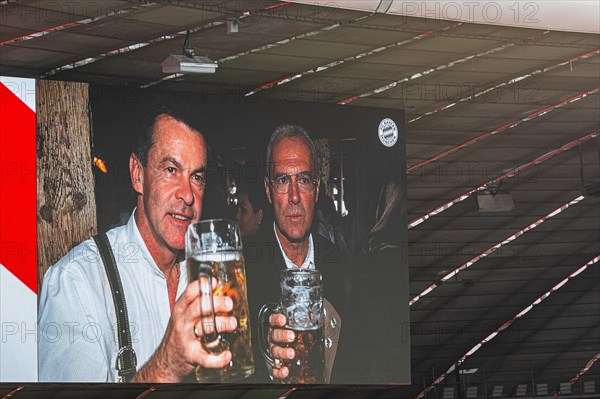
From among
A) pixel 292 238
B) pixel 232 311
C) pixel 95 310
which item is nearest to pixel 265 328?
pixel 232 311

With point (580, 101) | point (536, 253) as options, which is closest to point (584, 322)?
point (536, 253)

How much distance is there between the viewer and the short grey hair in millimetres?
9570

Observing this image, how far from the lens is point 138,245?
9016 millimetres

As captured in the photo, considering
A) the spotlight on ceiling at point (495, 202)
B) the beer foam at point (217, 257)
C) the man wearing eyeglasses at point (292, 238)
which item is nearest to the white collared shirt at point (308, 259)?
the man wearing eyeglasses at point (292, 238)

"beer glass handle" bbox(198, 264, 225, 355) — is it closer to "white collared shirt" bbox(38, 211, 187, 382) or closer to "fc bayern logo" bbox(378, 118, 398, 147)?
"white collared shirt" bbox(38, 211, 187, 382)

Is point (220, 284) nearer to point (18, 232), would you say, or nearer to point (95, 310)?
point (95, 310)

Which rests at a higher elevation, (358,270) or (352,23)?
(352,23)

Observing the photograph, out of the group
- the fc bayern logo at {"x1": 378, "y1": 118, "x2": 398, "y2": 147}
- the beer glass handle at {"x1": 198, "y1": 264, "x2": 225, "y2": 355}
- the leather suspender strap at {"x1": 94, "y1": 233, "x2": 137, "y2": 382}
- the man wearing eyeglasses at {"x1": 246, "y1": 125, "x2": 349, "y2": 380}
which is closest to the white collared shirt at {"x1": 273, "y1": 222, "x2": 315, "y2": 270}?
the man wearing eyeglasses at {"x1": 246, "y1": 125, "x2": 349, "y2": 380}

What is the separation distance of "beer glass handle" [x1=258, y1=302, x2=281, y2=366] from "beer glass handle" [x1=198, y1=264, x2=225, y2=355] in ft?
1.29

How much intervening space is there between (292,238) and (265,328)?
36.2 inches

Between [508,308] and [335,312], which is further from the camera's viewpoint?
[508,308]

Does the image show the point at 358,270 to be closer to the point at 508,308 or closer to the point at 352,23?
the point at 352,23

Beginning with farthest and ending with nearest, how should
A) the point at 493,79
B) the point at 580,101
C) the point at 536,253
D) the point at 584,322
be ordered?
the point at 584,322 → the point at 536,253 → the point at 580,101 → the point at 493,79

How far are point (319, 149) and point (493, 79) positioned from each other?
127 inches
